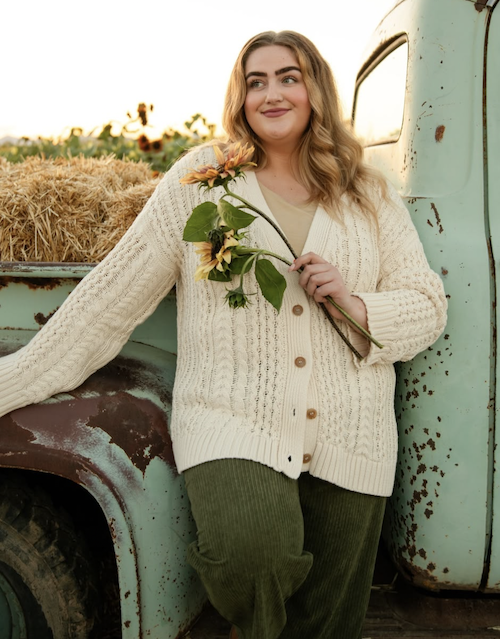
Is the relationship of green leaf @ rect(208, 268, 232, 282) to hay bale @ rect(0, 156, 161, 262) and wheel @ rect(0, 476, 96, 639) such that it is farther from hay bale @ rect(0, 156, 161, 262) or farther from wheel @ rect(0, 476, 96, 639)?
wheel @ rect(0, 476, 96, 639)

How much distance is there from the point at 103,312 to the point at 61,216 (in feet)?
1.84

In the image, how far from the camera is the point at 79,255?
206 cm

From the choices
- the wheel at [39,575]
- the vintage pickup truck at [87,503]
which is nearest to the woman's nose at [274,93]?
the vintage pickup truck at [87,503]

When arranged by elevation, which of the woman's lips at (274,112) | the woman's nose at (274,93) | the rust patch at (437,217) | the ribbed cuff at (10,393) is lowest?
the ribbed cuff at (10,393)

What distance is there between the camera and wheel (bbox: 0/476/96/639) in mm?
1613

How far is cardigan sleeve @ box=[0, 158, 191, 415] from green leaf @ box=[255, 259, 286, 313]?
1.04 feet

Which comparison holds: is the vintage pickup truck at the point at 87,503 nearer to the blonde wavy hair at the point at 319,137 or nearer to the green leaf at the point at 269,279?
the green leaf at the point at 269,279

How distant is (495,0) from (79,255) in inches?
56.6

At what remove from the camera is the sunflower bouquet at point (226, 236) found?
1456 millimetres

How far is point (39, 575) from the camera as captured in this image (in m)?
1.61

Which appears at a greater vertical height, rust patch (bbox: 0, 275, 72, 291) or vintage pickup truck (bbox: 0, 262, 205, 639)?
rust patch (bbox: 0, 275, 72, 291)

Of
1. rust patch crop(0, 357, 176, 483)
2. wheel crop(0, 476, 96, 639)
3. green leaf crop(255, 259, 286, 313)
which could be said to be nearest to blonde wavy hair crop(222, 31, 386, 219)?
green leaf crop(255, 259, 286, 313)

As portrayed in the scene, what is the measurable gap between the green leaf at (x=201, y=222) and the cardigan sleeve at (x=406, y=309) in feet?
1.48

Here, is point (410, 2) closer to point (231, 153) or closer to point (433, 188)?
point (433, 188)
